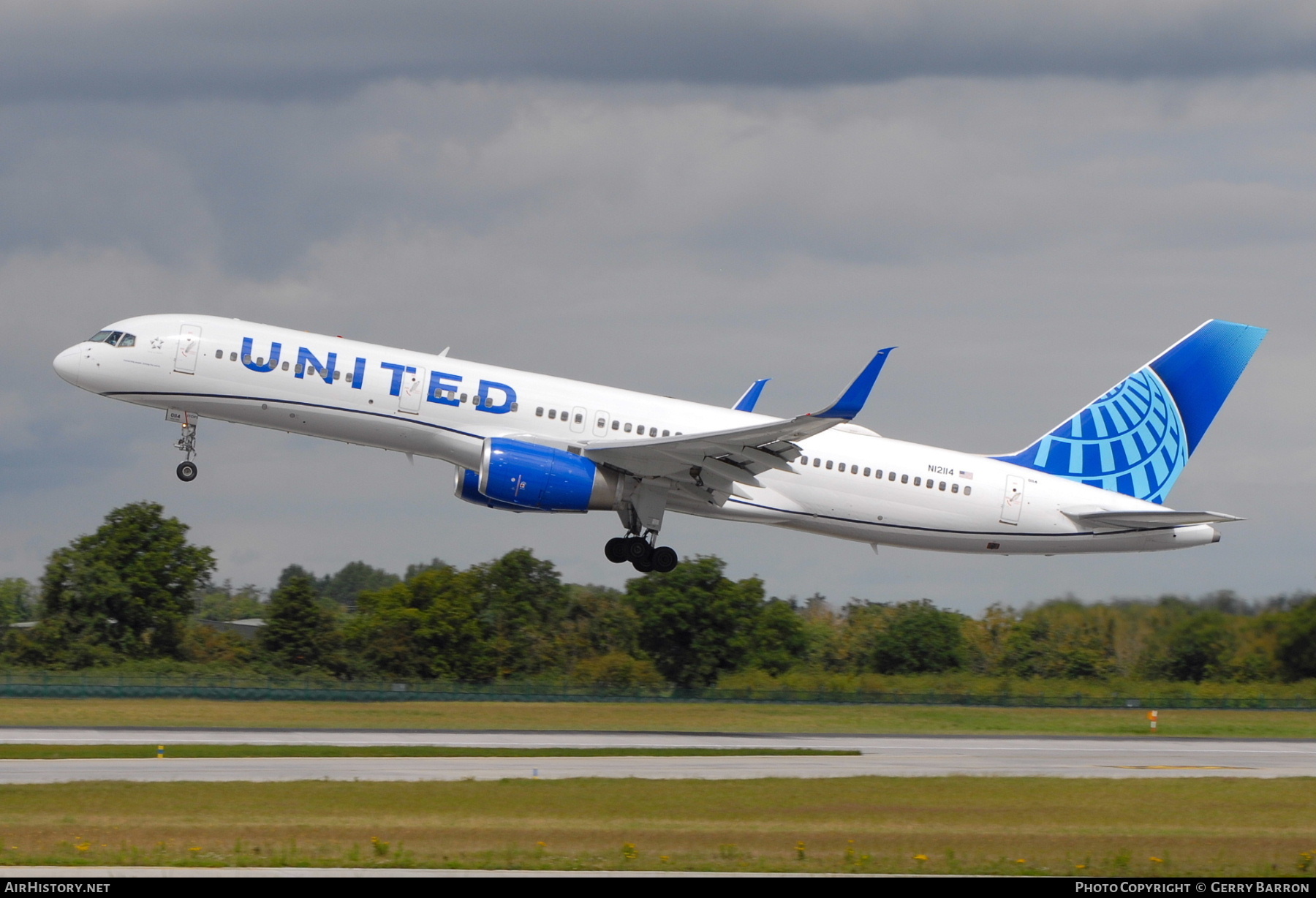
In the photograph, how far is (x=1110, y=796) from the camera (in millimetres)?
28875

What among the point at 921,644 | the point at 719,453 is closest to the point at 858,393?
the point at 719,453

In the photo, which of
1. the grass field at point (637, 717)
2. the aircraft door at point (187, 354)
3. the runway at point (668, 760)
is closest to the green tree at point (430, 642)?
the grass field at point (637, 717)

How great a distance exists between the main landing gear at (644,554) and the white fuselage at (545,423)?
1294mm

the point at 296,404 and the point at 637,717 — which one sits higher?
the point at 296,404

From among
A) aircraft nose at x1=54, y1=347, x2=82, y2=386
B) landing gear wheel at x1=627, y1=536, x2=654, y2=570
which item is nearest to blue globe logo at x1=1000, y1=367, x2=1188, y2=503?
landing gear wheel at x1=627, y1=536, x2=654, y2=570

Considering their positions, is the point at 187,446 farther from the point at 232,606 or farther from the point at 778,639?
the point at 232,606

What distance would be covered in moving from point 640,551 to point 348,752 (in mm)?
9157

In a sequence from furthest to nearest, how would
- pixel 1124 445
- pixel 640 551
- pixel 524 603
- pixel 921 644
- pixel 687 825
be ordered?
pixel 524 603 → pixel 921 644 → pixel 1124 445 → pixel 640 551 → pixel 687 825

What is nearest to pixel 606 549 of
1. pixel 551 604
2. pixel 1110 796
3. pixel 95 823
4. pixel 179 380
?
pixel 179 380

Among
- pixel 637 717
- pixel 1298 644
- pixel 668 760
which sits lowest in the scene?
pixel 668 760

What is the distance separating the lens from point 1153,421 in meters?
43.3

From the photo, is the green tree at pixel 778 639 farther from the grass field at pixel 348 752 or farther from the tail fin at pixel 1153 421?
the grass field at pixel 348 752

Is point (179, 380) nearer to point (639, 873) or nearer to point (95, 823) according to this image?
point (95, 823)

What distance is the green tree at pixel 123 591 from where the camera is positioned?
215ft
